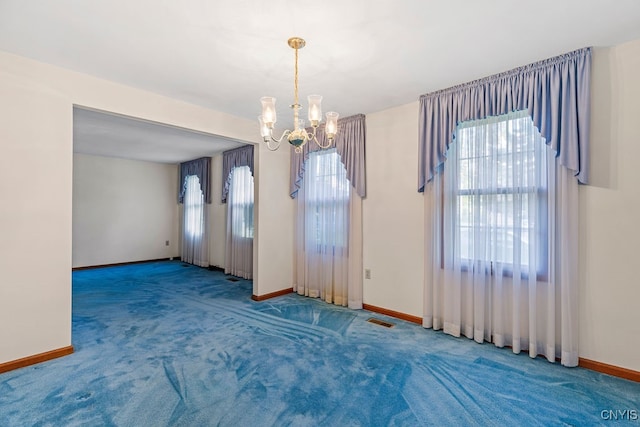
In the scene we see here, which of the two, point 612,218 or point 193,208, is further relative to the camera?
Answer: point 193,208

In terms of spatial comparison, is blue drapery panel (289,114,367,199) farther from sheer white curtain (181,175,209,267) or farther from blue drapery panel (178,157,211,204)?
sheer white curtain (181,175,209,267)

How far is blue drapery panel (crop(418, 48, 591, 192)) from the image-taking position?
2418mm

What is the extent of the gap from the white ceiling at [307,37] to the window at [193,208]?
14.4ft

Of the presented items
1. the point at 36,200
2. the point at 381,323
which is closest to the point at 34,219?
the point at 36,200

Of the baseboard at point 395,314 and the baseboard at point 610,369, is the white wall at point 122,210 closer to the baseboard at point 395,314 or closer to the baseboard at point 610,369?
the baseboard at point 395,314

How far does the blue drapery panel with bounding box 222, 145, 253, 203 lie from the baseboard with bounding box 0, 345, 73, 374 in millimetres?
3778

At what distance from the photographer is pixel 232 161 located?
6.12 meters

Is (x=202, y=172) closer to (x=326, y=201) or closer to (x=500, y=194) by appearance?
(x=326, y=201)

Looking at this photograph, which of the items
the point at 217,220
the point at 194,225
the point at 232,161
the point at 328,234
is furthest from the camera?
the point at 194,225

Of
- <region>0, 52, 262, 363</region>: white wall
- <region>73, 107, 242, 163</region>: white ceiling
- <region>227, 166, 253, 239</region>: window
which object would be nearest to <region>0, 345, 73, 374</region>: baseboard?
<region>0, 52, 262, 363</region>: white wall

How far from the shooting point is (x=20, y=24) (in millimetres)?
2092

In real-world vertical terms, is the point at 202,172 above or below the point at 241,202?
above

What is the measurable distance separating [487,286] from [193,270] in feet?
18.6

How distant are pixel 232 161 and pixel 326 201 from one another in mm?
2744
